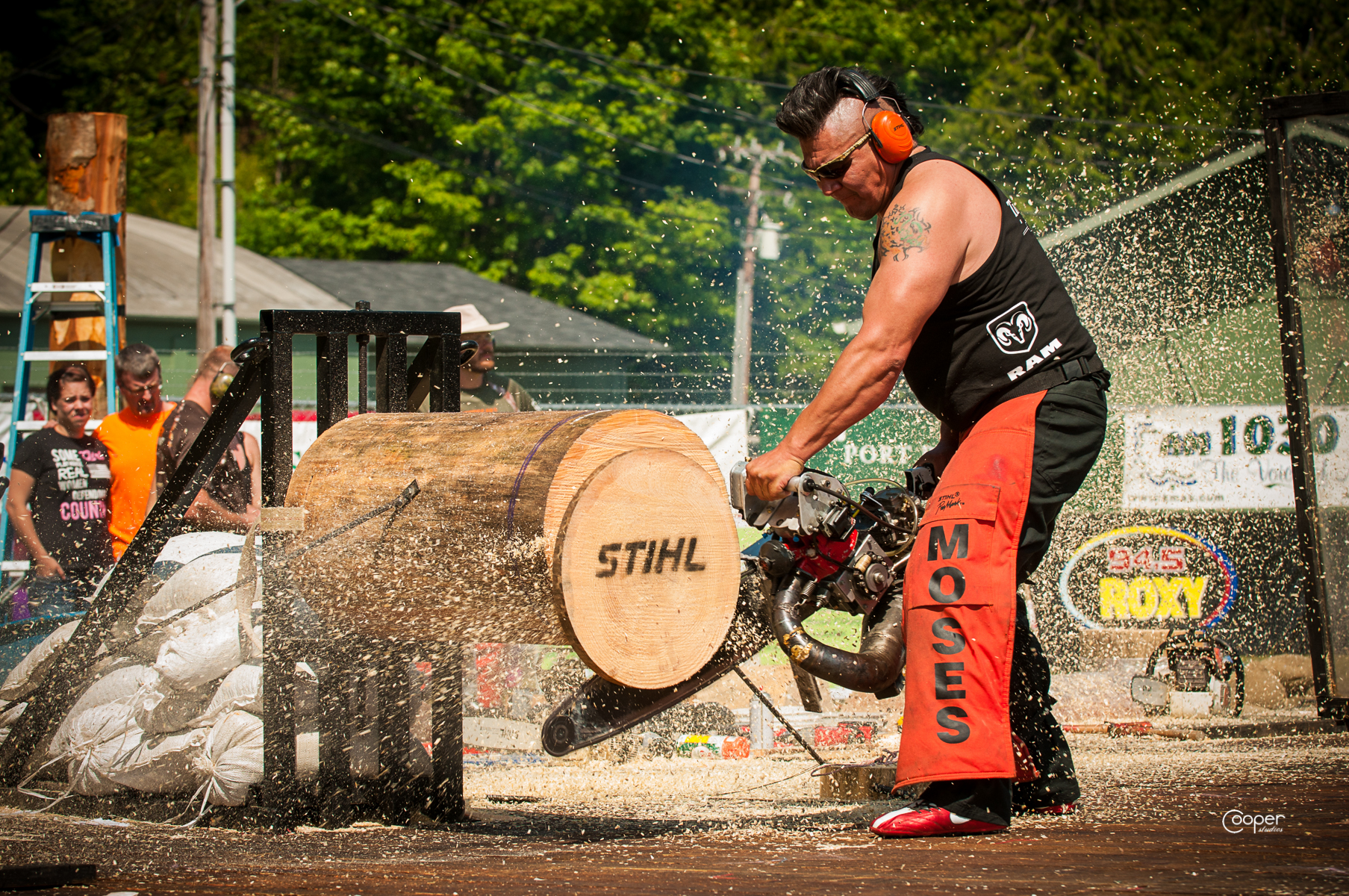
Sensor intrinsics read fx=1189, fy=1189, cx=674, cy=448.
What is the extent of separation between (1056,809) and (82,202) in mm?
6015

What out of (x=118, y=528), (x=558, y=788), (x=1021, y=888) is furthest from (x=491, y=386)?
(x=1021, y=888)

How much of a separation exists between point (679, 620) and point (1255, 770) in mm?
2186

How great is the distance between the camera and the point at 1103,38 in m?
22.4

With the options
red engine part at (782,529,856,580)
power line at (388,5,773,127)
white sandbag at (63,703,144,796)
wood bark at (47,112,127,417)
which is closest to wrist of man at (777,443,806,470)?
red engine part at (782,529,856,580)

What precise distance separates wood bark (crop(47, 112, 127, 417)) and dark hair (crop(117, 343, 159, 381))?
860 mm

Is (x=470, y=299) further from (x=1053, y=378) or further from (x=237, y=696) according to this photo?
(x=1053, y=378)

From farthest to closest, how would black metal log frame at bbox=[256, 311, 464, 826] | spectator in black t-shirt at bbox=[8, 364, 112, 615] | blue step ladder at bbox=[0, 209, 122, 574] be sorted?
blue step ladder at bbox=[0, 209, 122, 574]
spectator in black t-shirt at bbox=[8, 364, 112, 615]
black metal log frame at bbox=[256, 311, 464, 826]

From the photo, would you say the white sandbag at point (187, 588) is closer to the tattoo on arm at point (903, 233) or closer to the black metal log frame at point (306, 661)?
the black metal log frame at point (306, 661)

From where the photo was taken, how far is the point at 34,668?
3.97 m

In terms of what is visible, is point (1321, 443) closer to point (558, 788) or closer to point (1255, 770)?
point (1255, 770)

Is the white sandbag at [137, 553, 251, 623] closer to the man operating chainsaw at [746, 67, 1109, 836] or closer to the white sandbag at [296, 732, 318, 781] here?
the white sandbag at [296, 732, 318, 781]

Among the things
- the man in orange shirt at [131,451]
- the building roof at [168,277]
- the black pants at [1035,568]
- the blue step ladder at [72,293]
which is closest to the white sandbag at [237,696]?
the black pants at [1035,568]

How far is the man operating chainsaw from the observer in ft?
9.14

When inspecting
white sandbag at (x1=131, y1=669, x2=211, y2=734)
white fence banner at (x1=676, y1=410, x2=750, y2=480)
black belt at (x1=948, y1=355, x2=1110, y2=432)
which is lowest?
white sandbag at (x1=131, y1=669, x2=211, y2=734)
